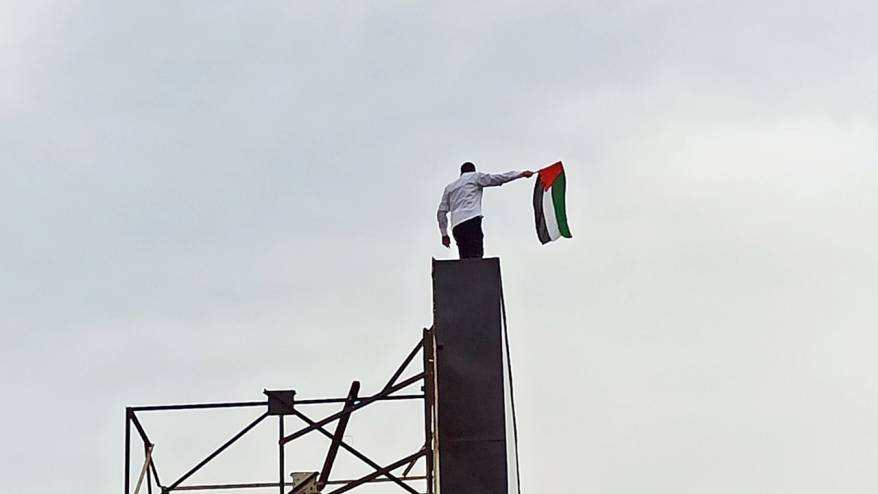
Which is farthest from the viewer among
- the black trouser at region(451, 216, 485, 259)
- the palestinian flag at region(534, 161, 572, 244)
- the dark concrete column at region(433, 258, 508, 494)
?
the palestinian flag at region(534, 161, 572, 244)

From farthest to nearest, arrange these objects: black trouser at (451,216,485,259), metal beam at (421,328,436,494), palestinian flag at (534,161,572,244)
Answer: palestinian flag at (534,161,572,244), black trouser at (451,216,485,259), metal beam at (421,328,436,494)

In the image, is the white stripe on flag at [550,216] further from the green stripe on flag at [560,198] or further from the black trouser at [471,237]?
the black trouser at [471,237]

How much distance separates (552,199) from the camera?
17.8 metres

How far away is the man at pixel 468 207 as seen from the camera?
16188 mm

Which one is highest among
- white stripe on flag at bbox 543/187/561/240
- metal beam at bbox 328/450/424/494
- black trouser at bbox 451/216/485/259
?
white stripe on flag at bbox 543/187/561/240

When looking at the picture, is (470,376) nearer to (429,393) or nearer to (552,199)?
(429,393)

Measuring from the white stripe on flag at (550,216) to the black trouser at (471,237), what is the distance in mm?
1732

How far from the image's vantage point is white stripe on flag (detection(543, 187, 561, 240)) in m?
17.8

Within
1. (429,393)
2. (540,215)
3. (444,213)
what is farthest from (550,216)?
(429,393)

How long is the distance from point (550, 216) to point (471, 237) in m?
1.90

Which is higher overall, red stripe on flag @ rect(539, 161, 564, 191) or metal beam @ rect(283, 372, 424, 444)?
red stripe on flag @ rect(539, 161, 564, 191)

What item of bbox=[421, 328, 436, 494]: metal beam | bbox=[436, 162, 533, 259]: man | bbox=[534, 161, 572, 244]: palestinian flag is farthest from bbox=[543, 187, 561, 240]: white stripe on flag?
bbox=[421, 328, 436, 494]: metal beam

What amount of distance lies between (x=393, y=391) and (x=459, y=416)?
1829 mm

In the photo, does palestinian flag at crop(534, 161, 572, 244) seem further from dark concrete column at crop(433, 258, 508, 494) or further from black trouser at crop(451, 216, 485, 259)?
dark concrete column at crop(433, 258, 508, 494)
